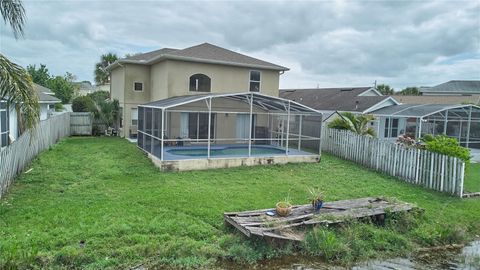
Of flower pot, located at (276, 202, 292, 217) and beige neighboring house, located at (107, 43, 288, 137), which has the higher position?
beige neighboring house, located at (107, 43, 288, 137)

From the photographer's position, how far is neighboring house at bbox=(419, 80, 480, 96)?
1781 inches

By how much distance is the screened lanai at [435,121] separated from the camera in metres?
20.6

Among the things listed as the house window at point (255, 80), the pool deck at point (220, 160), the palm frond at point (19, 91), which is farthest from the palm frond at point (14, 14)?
the house window at point (255, 80)

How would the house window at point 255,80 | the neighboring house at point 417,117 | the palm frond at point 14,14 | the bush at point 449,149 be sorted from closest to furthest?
1. the palm frond at point 14,14
2. the bush at point 449,149
3. the neighboring house at point 417,117
4. the house window at point 255,80

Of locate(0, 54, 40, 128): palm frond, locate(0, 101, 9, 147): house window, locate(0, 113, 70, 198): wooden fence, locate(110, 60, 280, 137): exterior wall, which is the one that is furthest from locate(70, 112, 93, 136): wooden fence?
locate(0, 54, 40, 128): palm frond

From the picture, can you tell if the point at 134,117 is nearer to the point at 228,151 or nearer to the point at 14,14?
the point at 228,151

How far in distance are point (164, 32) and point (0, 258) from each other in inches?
882

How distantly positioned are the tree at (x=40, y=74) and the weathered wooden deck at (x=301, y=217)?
4054 cm

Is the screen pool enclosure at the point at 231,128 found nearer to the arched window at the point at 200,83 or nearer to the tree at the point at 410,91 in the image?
the arched window at the point at 200,83

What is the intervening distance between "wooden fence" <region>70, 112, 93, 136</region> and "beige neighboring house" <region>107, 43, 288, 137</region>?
2566 mm

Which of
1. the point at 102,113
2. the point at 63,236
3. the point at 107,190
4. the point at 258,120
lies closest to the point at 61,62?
the point at 102,113

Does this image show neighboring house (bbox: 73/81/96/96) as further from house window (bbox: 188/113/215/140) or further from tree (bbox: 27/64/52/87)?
house window (bbox: 188/113/215/140)

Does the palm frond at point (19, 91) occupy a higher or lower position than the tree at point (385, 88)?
lower

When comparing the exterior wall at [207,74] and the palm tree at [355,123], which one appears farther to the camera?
the exterior wall at [207,74]
